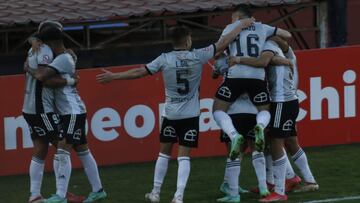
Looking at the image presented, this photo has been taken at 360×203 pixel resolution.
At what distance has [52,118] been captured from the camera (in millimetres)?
9578

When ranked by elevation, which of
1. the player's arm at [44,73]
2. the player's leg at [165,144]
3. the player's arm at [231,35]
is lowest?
the player's leg at [165,144]

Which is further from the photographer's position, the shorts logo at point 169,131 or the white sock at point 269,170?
the white sock at point 269,170

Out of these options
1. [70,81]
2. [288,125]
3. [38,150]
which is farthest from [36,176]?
[288,125]

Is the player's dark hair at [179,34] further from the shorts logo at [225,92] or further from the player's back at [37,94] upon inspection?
the player's back at [37,94]

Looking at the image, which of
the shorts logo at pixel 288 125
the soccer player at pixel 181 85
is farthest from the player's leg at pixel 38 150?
the shorts logo at pixel 288 125

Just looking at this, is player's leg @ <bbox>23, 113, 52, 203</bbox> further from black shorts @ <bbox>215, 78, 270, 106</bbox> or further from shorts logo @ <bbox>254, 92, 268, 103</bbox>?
shorts logo @ <bbox>254, 92, 268, 103</bbox>

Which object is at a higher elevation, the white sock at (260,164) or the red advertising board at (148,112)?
the red advertising board at (148,112)

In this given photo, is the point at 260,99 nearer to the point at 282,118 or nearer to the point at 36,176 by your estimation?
the point at 282,118

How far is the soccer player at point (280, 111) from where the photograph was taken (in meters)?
9.34

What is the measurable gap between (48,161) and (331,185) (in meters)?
3.52

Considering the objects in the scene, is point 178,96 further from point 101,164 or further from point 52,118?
point 101,164

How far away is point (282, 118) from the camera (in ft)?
31.4

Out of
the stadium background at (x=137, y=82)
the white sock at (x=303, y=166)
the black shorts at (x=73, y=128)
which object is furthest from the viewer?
the stadium background at (x=137, y=82)

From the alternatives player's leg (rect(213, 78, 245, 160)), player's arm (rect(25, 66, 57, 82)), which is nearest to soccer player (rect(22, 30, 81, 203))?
player's arm (rect(25, 66, 57, 82))
